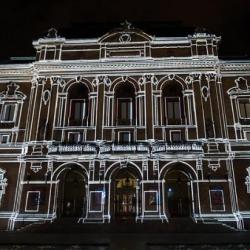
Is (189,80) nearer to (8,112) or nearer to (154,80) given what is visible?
(154,80)

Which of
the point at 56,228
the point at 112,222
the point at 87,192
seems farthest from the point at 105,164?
the point at 56,228

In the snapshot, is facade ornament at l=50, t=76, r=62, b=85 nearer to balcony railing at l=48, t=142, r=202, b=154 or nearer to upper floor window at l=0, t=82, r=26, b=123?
upper floor window at l=0, t=82, r=26, b=123

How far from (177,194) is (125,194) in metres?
5.43

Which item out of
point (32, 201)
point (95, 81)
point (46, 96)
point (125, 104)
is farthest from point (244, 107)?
point (32, 201)

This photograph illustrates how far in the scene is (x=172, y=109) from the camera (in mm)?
36094

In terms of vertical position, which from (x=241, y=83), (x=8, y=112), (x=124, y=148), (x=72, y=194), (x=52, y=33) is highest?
(x=52, y=33)

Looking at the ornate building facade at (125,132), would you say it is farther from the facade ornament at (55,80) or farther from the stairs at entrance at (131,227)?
the stairs at entrance at (131,227)

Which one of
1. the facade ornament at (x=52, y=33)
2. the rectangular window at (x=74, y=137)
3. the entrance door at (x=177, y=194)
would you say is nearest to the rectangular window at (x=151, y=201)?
the entrance door at (x=177, y=194)

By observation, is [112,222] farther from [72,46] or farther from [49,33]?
[49,33]

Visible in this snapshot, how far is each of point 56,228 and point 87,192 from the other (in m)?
5.20

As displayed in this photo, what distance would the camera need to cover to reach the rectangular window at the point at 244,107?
35.3m

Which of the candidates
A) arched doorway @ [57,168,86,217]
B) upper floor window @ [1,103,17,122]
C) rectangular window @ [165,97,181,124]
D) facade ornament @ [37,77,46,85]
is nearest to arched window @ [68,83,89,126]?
facade ornament @ [37,77,46,85]

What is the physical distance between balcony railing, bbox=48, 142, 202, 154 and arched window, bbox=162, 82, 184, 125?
3.34 meters

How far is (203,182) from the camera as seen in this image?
31562 millimetres
